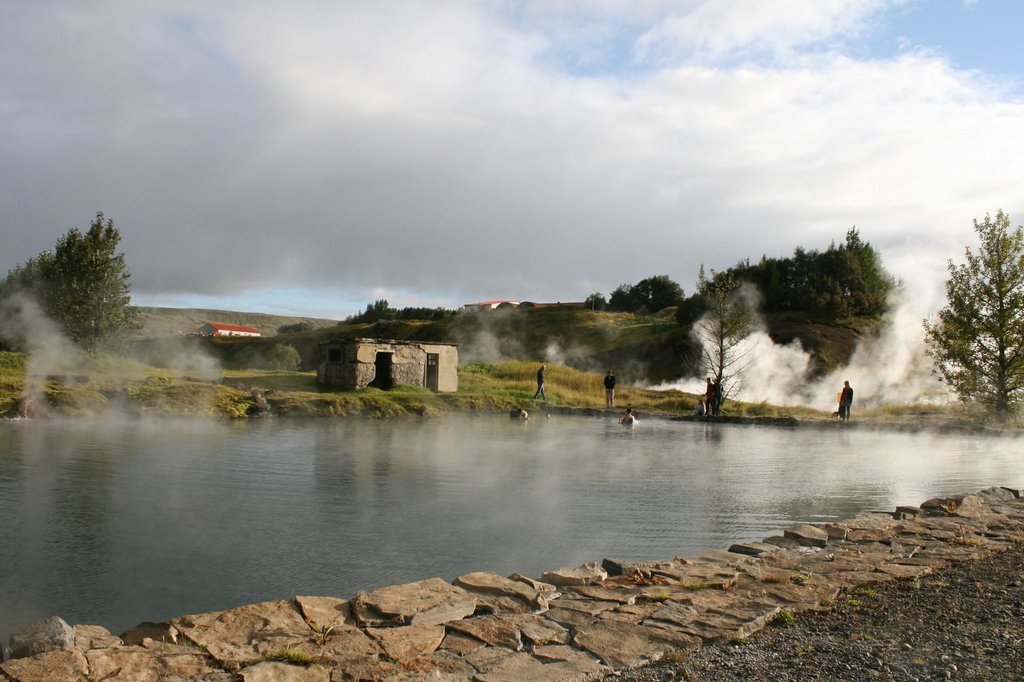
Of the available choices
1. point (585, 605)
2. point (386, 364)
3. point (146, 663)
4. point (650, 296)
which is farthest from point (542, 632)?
point (650, 296)

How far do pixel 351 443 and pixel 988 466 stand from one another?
43.0 feet

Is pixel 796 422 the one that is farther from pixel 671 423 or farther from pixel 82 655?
pixel 82 655

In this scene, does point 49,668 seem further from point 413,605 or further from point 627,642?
point 627,642

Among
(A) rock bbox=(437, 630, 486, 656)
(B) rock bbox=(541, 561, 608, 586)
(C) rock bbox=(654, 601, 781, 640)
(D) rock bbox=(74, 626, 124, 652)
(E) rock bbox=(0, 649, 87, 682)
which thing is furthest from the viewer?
(B) rock bbox=(541, 561, 608, 586)

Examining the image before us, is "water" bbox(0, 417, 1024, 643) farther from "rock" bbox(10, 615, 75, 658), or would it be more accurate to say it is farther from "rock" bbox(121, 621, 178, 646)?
"rock" bbox(10, 615, 75, 658)

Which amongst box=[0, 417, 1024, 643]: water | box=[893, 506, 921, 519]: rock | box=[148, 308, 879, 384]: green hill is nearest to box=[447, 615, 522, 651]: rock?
box=[0, 417, 1024, 643]: water

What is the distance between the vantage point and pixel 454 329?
71500 millimetres

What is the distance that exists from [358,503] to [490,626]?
5436 mm

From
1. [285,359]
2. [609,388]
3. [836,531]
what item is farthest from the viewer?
[285,359]

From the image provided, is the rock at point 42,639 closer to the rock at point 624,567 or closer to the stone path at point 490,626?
the stone path at point 490,626

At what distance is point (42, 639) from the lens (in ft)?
14.7

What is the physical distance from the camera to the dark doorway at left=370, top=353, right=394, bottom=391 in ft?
103

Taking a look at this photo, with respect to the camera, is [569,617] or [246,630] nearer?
[246,630]

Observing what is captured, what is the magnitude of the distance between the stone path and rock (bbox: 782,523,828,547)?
1.83ft
